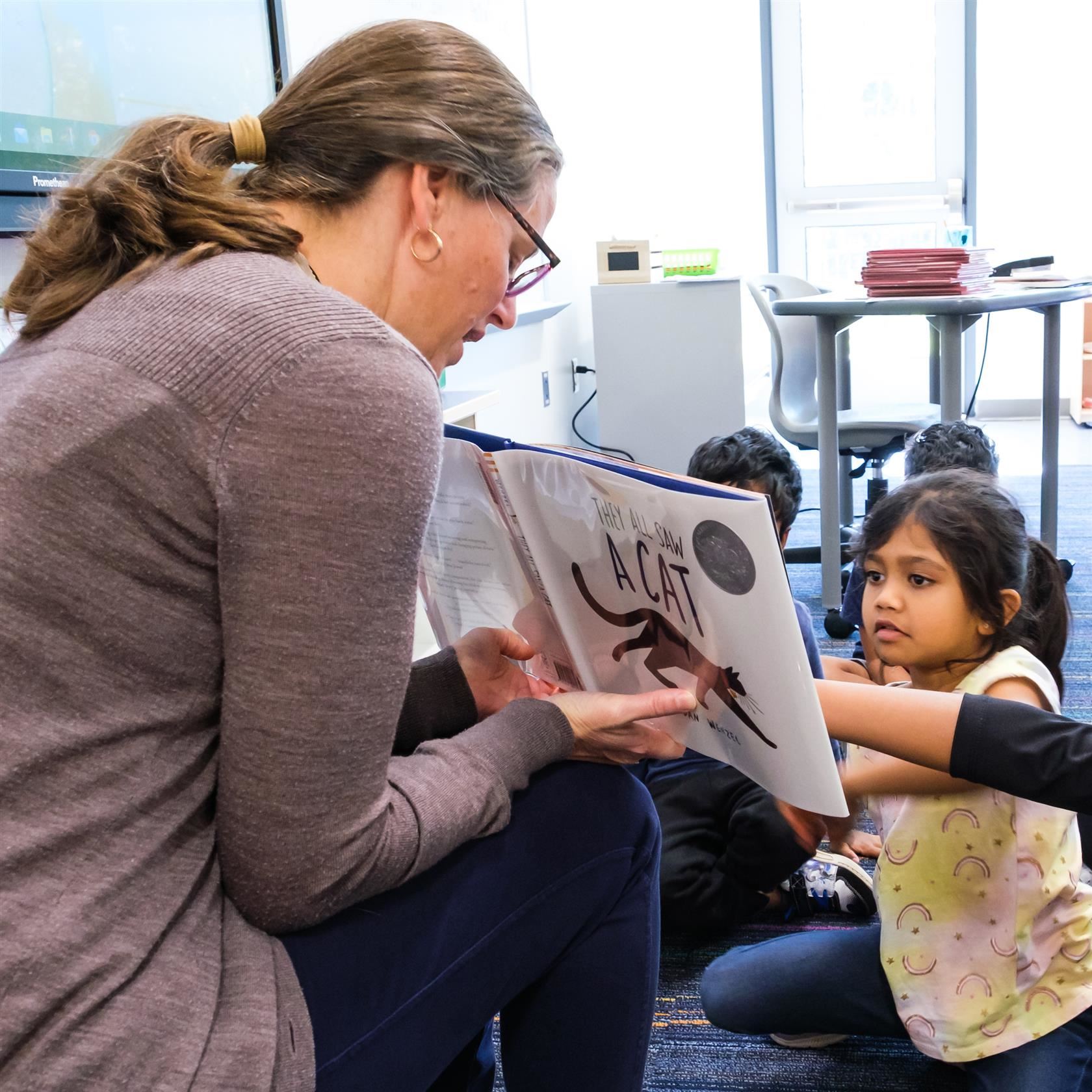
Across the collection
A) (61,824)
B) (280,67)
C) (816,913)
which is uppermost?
(280,67)

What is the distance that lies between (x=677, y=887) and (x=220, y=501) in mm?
999

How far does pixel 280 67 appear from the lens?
2025 millimetres

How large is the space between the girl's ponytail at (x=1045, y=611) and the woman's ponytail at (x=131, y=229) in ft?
2.90

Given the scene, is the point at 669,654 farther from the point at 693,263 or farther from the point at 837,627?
the point at 693,263

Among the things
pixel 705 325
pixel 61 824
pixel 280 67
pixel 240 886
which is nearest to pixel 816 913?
pixel 240 886

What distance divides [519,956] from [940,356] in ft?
6.96

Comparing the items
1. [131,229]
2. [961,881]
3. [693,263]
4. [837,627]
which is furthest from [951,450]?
[693,263]

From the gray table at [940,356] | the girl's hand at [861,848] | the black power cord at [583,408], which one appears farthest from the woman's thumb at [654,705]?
the black power cord at [583,408]

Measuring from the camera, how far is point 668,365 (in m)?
3.76

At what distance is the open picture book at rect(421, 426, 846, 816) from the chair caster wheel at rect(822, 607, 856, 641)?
161 cm

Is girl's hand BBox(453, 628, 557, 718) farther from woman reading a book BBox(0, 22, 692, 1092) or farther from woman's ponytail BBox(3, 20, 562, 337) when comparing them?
woman's ponytail BBox(3, 20, 562, 337)

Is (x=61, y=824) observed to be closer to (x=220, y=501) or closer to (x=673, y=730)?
(x=220, y=501)

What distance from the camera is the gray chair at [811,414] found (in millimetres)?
2844

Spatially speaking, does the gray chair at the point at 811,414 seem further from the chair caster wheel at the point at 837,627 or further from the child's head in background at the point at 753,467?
the child's head in background at the point at 753,467
